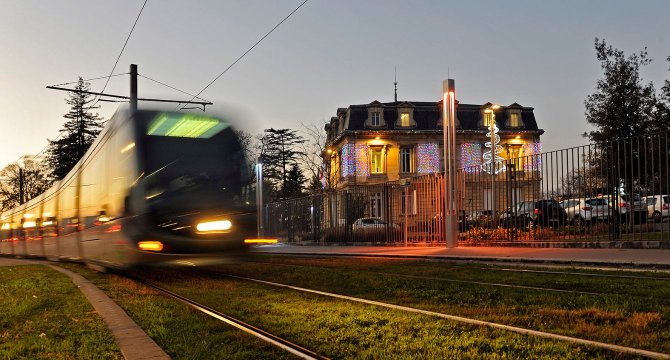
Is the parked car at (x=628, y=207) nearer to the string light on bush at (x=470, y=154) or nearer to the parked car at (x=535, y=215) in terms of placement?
the parked car at (x=535, y=215)

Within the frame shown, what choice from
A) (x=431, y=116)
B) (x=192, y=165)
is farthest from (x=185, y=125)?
(x=431, y=116)

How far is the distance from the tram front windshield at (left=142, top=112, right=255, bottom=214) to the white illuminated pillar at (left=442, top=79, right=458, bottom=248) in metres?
8.19

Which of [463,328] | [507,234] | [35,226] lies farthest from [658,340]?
[35,226]

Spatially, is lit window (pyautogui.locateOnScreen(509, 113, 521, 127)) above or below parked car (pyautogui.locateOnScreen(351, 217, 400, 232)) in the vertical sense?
above

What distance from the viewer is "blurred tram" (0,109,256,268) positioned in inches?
440

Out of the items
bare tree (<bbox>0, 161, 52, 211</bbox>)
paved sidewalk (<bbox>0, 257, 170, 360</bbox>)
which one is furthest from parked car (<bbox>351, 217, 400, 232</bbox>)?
bare tree (<bbox>0, 161, 52, 211</bbox>)

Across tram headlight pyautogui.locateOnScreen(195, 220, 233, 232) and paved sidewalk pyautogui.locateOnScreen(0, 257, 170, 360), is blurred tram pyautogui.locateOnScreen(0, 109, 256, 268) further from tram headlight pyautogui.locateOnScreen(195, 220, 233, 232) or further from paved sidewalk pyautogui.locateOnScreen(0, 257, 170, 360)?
paved sidewalk pyautogui.locateOnScreen(0, 257, 170, 360)

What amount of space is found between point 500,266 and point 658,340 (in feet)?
24.5

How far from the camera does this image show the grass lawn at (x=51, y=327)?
536 centimetres

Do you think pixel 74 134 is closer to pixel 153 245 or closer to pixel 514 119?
pixel 514 119

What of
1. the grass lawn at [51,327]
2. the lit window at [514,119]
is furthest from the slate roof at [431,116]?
the grass lawn at [51,327]

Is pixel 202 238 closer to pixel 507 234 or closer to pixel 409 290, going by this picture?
pixel 409 290

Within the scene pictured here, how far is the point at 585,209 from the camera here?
15781mm

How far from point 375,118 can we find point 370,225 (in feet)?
119
